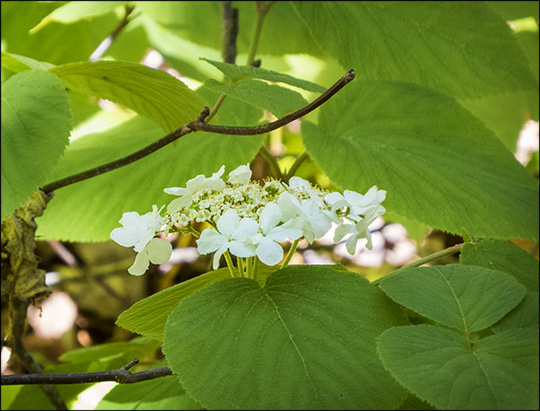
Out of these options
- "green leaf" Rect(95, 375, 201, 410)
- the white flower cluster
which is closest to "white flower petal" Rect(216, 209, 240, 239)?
the white flower cluster

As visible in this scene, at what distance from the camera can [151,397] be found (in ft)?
1.08

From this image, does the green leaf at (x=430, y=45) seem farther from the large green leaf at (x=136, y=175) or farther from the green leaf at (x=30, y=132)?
the green leaf at (x=30, y=132)

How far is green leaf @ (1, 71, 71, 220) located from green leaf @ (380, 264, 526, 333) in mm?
166

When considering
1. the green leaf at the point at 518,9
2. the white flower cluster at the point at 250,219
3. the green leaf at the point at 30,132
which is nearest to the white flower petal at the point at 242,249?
the white flower cluster at the point at 250,219

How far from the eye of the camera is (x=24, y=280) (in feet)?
1.27

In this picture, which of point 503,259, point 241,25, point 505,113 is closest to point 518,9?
point 505,113

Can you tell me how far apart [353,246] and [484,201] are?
16 cm

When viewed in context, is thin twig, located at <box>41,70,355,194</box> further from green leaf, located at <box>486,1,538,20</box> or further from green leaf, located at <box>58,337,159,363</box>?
green leaf, located at <box>486,1,538,20</box>

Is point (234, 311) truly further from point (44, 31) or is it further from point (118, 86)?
point (44, 31)

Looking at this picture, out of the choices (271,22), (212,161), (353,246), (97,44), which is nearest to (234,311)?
(353,246)

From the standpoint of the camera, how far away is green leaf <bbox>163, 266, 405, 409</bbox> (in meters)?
0.21

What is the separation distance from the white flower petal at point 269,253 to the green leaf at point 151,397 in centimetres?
11

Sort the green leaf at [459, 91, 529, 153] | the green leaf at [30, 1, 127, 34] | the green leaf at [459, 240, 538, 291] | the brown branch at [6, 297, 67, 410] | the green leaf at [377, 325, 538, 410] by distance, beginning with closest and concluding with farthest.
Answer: the green leaf at [377, 325, 538, 410]
the green leaf at [459, 240, 538, 291]
the brown branch at [6, 297, 67, 410]
the green leaf at [30, 1, 127, 34]
the green leaf at [459, 91, 529, 153]

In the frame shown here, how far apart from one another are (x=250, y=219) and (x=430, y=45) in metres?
0.35
